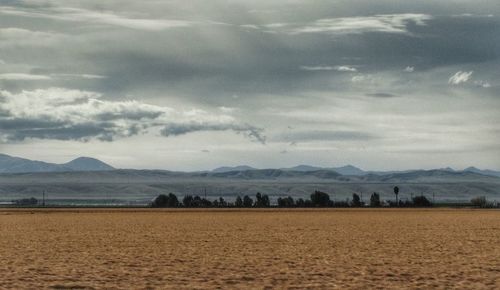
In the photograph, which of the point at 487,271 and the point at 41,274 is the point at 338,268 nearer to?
the point at 487,271

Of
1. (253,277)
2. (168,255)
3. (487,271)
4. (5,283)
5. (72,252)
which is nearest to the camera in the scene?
(5,283)

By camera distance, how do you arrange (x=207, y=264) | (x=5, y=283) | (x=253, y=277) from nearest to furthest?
(x=5, y=283), (x=253, y=277), (x=207, y=264)

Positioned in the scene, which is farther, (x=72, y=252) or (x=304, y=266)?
(x=72, y=252)

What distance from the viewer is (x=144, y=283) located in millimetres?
27391

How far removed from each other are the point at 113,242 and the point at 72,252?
28.5 ft

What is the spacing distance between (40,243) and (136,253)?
11847 mm

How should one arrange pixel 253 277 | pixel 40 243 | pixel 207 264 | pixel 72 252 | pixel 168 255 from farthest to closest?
pixel 40 243 < pixel 72 252 < pixel 168 255 < pixel 207 264 < pixel 253 277

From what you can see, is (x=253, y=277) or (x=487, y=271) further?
(x=487, y=271)

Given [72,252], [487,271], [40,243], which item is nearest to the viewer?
[487,271]

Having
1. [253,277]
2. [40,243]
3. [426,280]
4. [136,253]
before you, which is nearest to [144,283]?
[253,277]

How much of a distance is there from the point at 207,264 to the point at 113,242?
17.8 meters

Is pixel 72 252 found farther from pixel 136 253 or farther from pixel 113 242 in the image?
pixel 113 242

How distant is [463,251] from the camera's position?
137ft

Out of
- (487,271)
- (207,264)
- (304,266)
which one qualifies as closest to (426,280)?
(487,271)
